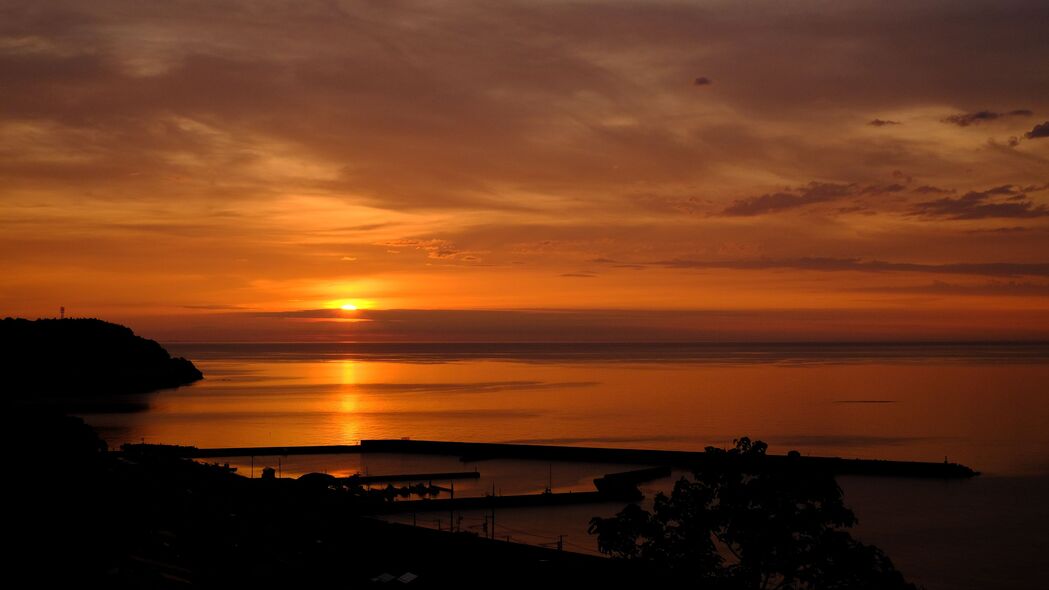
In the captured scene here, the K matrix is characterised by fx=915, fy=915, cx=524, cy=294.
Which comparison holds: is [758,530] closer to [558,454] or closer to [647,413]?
[558,454]

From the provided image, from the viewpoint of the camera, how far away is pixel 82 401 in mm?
121875

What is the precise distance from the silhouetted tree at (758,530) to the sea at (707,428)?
79.9 ft

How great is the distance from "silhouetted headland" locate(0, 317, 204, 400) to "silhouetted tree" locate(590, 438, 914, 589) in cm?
13202

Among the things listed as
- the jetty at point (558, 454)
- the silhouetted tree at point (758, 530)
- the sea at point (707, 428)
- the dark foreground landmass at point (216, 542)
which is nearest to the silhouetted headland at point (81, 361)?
the sea at point (707, 428)

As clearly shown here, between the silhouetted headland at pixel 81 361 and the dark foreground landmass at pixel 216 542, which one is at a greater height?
the silhouetted headland at pixel 81 361

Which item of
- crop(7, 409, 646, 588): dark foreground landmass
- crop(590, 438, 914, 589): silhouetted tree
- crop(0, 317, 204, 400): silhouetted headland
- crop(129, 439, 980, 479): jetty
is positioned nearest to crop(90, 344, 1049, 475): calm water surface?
crop(129, 439, 980, 479): jetty

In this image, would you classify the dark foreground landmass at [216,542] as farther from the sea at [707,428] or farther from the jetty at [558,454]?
the jetty at [558,454]

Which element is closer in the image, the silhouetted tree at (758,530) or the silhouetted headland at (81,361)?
the silhouetted tree at (758,530)

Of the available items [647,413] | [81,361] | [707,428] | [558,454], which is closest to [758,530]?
[558,454]

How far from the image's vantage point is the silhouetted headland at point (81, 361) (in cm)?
14312

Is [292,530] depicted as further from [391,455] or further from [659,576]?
[391,455]

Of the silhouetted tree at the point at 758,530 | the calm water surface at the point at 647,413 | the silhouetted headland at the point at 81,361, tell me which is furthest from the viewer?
the silhouetted headland at the point at 81,361

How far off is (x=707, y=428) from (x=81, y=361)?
118613mm

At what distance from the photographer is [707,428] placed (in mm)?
83375
